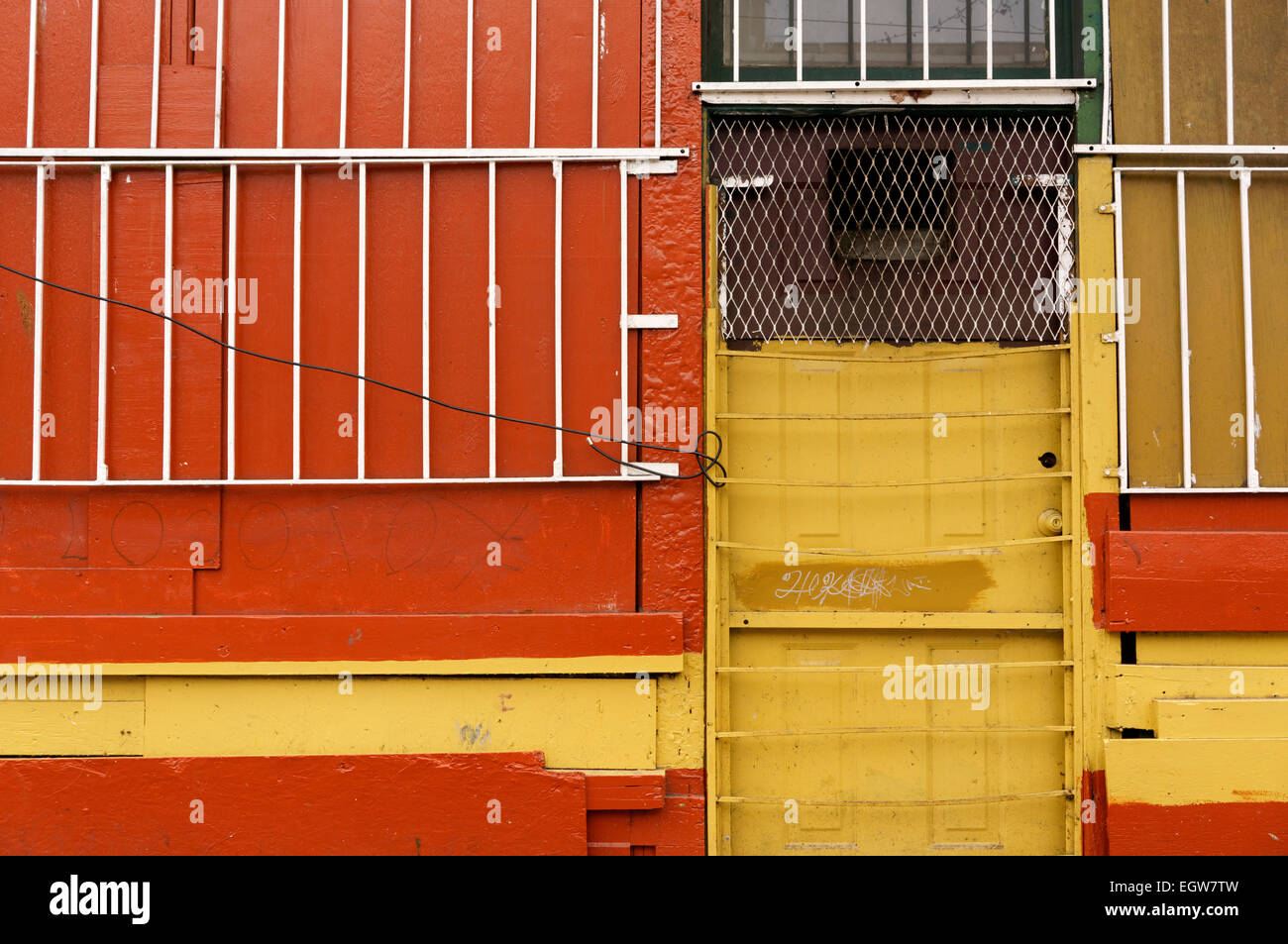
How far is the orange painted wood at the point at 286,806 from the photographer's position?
3.92 m

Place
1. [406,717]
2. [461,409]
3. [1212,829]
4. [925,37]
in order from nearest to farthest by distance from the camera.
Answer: [1212,829] → [406,717] → [461,409] → [925,37]

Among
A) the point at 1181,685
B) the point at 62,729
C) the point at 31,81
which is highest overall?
the point at 31,81

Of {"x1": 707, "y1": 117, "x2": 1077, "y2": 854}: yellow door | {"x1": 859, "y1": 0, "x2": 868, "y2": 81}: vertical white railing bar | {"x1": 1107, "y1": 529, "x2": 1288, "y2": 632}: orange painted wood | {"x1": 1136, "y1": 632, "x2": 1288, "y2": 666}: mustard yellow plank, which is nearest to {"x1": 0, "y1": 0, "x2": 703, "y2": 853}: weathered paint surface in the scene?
{"x1": 707, "y1": 117, "x2": 1077, "y2": 854}: yellow door

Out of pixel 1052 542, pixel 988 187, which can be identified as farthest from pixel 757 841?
pixel 988 187

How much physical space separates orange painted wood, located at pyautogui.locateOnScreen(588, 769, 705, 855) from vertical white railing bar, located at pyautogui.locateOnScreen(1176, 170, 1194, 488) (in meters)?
2.75

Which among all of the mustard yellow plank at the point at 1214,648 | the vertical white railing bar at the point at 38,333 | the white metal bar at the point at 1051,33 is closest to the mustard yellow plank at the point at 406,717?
the vertical white railing bar at the point at 38,333

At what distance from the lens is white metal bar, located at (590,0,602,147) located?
13.6 feet

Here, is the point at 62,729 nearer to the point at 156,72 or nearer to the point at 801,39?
the point at 156,72

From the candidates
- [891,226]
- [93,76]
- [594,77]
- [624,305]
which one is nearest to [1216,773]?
[891,226]

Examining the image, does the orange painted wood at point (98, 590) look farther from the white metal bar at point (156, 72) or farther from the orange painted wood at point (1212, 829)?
the orange painted wood at point (1212, 829)

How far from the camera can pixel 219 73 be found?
409 cm

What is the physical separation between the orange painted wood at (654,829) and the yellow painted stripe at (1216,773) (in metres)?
1.98

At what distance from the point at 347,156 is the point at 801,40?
2.25 m

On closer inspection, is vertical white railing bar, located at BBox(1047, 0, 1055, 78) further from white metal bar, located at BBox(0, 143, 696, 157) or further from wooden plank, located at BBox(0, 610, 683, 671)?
wooden plank, located at BBox(0, 610, 683, 671)
